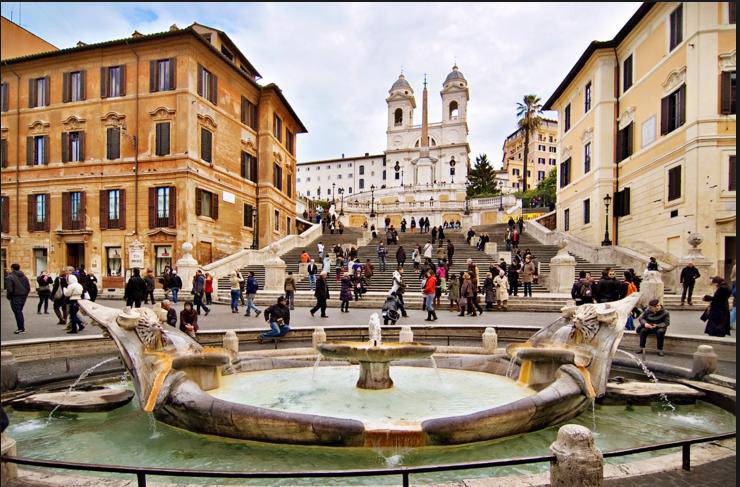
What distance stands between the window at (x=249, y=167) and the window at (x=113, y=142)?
8004 millimetres

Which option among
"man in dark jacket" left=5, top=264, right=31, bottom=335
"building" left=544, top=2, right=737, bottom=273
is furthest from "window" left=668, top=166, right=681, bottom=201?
"man in dark jacket" left=5, top=264, right=31, bottom=335

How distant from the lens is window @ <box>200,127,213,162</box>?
27984 millimetres

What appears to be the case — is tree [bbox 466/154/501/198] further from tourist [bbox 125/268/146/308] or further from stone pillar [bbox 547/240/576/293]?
tourist [bbox 125/268/146/308]

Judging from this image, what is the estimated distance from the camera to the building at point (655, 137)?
18.6 m

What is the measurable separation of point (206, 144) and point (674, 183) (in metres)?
25.8

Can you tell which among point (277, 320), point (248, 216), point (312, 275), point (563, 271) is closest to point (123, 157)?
point (248, 216)

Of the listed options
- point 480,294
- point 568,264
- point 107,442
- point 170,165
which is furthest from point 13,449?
point 170,165

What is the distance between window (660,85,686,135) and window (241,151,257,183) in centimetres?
2579

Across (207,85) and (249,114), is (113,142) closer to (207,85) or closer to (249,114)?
(207,85)

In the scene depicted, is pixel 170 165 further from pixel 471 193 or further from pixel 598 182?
pixel 471 193

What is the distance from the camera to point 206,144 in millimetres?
28438

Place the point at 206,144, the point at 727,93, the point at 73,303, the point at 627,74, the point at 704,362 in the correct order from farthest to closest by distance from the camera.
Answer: the point at 206,144
the point at 627,74
the point at 727,93
the point at 73,303
the point at 704,362

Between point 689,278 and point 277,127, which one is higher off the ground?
point 277,127

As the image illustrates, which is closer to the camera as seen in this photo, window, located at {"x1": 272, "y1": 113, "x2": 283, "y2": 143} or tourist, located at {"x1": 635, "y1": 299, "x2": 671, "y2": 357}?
tourist, located at {"x1": 635, "y1": 299, "x2": 671, "y2": 357}
